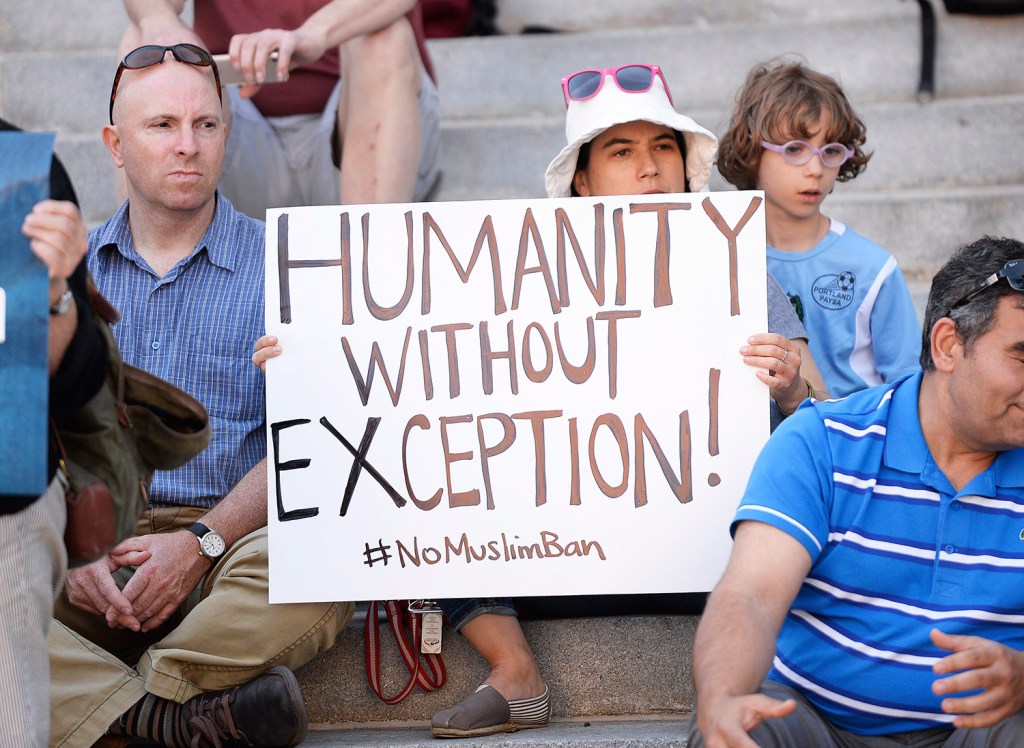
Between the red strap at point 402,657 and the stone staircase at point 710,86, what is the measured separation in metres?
2.09

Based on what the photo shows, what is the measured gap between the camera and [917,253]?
436cm

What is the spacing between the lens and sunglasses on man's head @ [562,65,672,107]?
3.23m

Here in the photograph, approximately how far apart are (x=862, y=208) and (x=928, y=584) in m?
2.36

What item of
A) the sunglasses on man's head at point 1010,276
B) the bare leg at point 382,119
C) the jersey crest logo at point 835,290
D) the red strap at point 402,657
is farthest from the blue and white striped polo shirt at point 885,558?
the bare leg at point 382,119

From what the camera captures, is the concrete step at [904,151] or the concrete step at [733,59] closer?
the concrete step at [904,151]

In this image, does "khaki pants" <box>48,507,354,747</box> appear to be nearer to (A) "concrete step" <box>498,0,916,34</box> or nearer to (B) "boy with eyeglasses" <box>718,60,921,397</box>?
(B) "boy with eyeglasses" <box>718,60,921,397</box>

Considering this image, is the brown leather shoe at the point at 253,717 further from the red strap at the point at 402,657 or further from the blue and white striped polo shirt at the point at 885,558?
the blue and white striped polo shirt at the point at 885,558

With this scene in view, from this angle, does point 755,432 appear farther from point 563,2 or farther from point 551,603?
point 563,2

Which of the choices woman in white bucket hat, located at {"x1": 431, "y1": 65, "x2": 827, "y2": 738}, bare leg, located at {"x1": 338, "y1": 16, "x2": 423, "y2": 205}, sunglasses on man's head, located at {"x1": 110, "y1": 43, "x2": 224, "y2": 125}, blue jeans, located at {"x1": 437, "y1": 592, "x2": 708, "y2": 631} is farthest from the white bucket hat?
blue jeans, located at {"x1": 437, "y1": 592, "x2": 708, "y2": 631}

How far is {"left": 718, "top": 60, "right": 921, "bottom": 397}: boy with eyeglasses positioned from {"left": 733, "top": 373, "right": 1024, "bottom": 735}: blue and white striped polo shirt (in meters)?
1.03

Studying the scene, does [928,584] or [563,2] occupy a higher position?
[563,2]

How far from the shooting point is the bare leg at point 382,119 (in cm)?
379

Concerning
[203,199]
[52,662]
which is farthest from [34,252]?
[203,199]

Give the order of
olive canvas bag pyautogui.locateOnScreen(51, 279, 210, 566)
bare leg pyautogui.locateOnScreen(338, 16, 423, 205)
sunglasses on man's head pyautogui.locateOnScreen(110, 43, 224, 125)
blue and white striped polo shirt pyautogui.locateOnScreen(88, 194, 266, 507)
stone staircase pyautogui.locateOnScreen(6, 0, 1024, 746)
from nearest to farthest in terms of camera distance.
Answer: olive canvas bag pyautogui.locateOnScreen(51, 279, 210, 566) < blue and white striped polo shirt pyautogui.locateOnScreen(88, 194, 266, 507) < sunglasses on man's head pyautogui.locateOnScreen(110, 43, 224, 125) < bare leg pyautogui.locateOnScreen(338, 16, 423, 205) < stone staircase pyautogui.locateOnScreen(6, 0, 1024, 746)
